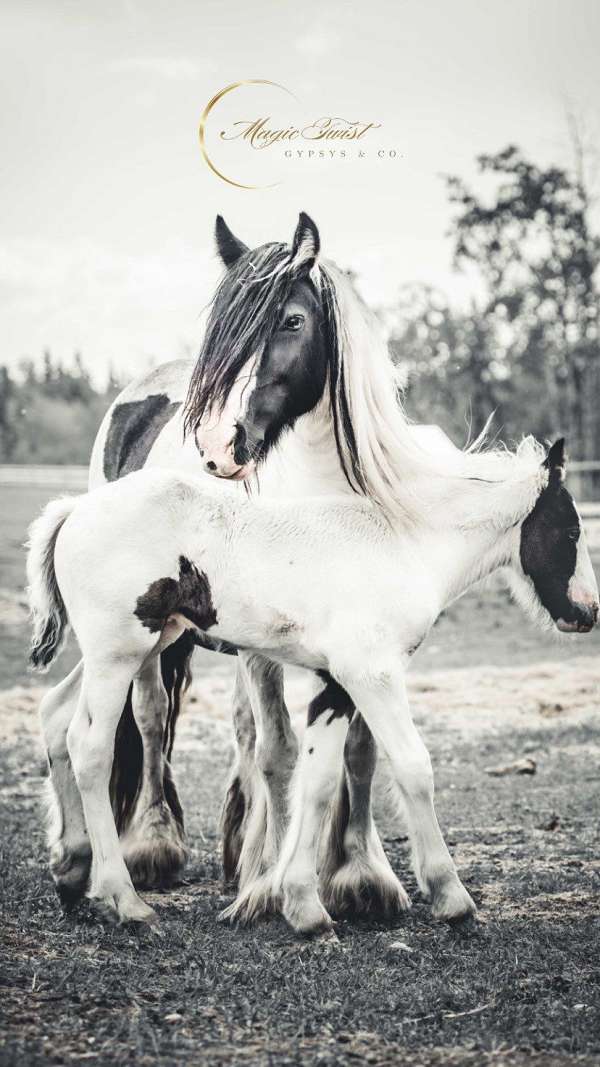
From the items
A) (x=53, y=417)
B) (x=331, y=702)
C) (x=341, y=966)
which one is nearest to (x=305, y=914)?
(x=341, y=966)

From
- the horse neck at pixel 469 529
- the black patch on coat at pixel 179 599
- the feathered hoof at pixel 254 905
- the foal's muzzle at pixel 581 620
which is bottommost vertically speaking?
the feathered hoof at pixel 254 905

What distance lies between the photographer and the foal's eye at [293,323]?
4.40 meters

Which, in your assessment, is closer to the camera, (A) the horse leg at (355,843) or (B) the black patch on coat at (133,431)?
(A) the horse leg at (355,843)

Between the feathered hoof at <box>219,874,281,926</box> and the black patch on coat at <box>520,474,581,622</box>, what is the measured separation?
1.71m

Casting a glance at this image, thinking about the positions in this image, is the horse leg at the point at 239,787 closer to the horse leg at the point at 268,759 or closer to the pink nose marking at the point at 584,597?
the horse leg at the point at 268,759

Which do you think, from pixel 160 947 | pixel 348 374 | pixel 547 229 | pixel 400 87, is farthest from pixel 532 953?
pixel 547 229

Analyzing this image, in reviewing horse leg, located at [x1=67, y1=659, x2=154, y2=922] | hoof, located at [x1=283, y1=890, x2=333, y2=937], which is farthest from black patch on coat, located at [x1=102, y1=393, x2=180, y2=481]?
hoof, located at [x1=283, y1=890, x2=333, y2=937]

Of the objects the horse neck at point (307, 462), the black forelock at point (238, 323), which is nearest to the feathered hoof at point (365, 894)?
the horse neck at point (307, 462)

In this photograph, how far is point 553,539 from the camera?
463 cm

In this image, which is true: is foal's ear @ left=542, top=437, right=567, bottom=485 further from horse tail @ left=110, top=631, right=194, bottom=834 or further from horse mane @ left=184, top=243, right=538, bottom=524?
horse tail @ left=110, top=631, right=194, bottom=834

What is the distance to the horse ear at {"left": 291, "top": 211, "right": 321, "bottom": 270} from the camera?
442 centimetres

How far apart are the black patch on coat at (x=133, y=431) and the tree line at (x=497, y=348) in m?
13.4

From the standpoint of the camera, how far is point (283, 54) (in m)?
10.7

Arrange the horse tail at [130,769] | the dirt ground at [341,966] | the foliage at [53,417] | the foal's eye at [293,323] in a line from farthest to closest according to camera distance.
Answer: the foliage at [53,417]
the horse tail at [130,769]
the foal's eye at [293,323]
the dirt ground at [341,966]
